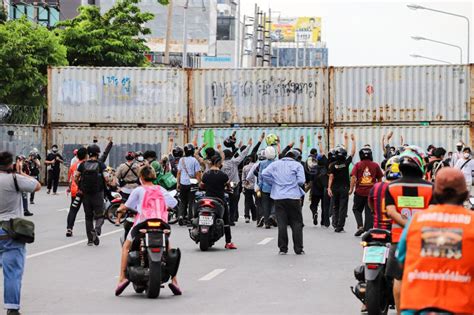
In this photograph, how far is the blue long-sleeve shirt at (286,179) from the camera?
16969mm

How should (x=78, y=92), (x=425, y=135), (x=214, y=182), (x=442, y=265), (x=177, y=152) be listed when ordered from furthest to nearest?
(x=78, y=92), (x=425, y=135), (x=177, y=152), (x=214, y=182), (x=442, y=265)

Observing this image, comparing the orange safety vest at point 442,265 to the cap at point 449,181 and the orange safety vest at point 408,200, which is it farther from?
the orange safety vest at point 408,200

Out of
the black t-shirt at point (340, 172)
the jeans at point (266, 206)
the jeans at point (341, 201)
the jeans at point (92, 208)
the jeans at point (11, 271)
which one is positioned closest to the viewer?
the jeans at point (11, 271)

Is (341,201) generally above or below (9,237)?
below

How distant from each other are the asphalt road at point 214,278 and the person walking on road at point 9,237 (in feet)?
2.13

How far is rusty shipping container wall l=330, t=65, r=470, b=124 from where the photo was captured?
37.6 meters

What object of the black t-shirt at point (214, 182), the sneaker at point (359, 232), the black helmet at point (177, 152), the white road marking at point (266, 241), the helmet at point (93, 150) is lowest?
the white road marking at point (266, 241)

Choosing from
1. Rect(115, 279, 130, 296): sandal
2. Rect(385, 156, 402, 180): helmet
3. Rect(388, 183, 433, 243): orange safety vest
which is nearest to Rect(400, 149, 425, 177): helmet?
Rect(388, 183, 433, 243): orange safety vest

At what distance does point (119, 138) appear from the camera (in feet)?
132

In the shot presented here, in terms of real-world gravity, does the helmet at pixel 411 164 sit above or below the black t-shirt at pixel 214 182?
above

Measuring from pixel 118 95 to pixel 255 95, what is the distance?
15.7 ft

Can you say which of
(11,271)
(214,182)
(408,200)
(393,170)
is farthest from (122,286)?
(214,182)

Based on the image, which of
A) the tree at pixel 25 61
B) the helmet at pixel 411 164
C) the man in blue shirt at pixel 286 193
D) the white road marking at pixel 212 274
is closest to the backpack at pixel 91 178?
the man in blue shirt at pixel 286 193

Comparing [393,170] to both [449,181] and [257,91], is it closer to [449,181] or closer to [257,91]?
[449,181]
